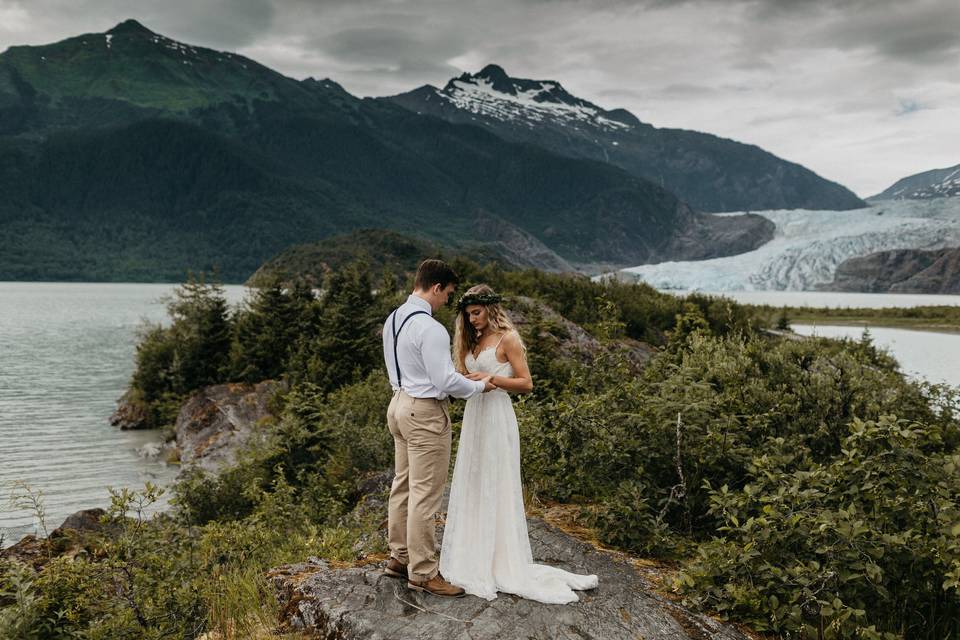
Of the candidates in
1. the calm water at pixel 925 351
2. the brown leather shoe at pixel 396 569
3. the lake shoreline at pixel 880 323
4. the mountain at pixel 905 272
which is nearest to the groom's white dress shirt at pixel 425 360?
the brown leather shoe at pixel 396 569

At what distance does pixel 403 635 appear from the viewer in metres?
4.84

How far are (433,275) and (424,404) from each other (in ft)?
3.37

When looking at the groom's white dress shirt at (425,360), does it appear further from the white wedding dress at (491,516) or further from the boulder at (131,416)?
the boulder at (131,416)

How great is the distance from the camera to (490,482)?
5.73 metres

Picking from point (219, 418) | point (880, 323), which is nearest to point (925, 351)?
point (880, 323)

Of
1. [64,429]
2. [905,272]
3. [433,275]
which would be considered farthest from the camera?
[905,272]

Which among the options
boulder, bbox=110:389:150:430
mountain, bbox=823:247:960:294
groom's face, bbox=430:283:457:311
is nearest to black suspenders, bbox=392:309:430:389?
groom's face, bbox=430:283:457:311

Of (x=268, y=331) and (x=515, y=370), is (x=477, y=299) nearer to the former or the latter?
(x=515, y=370)

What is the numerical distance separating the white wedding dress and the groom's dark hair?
2.34 feet

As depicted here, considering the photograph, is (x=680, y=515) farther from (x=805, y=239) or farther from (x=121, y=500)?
(x=805, y=239)

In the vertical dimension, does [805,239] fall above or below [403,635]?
above

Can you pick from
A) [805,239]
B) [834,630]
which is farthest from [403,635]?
[805,239]

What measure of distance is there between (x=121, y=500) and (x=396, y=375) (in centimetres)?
401

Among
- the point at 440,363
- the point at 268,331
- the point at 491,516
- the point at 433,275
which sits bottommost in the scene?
the point at 268,331
